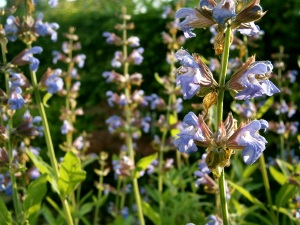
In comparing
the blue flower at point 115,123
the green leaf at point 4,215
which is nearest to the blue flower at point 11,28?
the green leaf at point 4,215

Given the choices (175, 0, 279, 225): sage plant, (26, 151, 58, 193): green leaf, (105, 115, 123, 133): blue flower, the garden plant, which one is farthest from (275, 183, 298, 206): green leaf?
(105, 115, 123, 133): blue flower

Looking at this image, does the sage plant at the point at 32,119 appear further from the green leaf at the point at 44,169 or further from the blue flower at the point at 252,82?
the blue flower at the point at 252,82

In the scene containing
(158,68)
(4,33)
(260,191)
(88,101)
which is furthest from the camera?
(88,101)

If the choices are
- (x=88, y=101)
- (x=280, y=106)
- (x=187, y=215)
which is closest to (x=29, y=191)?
(x=187, y=215)

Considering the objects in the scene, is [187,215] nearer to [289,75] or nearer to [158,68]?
[289,75]

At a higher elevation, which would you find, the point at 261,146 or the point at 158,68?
the point at 261,146
